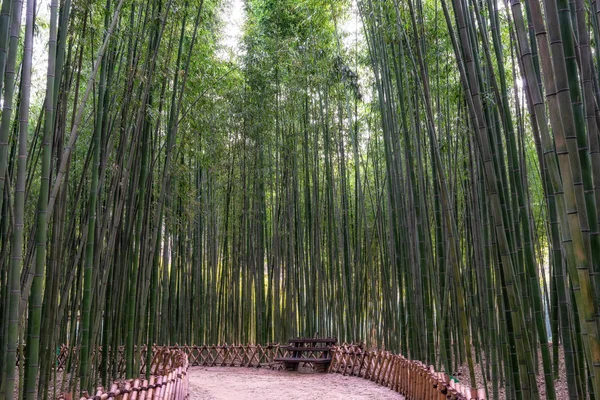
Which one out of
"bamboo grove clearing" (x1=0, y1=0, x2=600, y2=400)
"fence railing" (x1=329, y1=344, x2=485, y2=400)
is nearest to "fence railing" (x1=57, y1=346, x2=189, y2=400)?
"bamboo grove clearing" (x1=0, y1=0, x2=600, y2=400)

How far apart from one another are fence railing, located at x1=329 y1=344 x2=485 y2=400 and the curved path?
12cm

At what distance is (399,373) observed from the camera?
514cm

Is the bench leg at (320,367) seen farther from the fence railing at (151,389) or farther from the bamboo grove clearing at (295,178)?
the fence railing at (151,389)

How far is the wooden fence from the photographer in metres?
3.17

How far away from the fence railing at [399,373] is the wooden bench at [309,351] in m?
0.14

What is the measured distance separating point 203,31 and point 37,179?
131 inches

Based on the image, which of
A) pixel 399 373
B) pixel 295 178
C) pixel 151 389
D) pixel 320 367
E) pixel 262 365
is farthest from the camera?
pixel 262 365

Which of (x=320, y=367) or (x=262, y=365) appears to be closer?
(x=320, y=367)

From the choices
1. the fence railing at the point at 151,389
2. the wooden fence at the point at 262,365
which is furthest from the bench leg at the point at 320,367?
the fence railing at the point at 151,389

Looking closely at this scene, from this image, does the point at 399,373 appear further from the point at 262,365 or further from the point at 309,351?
the point at 262,365

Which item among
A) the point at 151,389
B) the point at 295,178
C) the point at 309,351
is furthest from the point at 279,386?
the point at 295,178

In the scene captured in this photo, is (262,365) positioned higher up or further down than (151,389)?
further down

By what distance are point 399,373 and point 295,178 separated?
3.62 m

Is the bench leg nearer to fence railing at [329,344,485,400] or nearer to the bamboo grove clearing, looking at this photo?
fence railing at [329,344,485,400]
